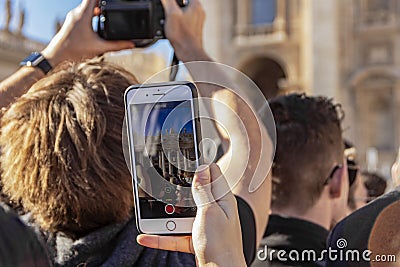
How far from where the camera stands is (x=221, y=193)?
1.12 m

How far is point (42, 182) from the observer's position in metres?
1.39

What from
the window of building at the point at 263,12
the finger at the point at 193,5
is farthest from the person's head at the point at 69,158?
the window of building at the point at 263,12

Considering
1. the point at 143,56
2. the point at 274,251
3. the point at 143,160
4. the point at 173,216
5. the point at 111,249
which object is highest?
the point at 143,160

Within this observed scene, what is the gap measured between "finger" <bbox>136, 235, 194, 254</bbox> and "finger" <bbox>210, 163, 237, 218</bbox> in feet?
0.48

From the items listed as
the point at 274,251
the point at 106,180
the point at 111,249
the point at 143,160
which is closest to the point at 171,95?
the point at 143,160

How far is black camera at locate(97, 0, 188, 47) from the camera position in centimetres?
184

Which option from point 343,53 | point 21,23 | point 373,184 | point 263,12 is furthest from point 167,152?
point 263,12

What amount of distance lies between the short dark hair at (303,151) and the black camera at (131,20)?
57 centimetres

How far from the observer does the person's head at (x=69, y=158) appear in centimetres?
138

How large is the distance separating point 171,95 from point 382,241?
464mm

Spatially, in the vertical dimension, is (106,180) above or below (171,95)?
below

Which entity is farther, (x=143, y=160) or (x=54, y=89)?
(x=54, y=89)

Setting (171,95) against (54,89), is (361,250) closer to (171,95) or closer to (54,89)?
(171,95)

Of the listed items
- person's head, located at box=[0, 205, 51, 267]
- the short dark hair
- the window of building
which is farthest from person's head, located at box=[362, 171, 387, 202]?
the window of building
